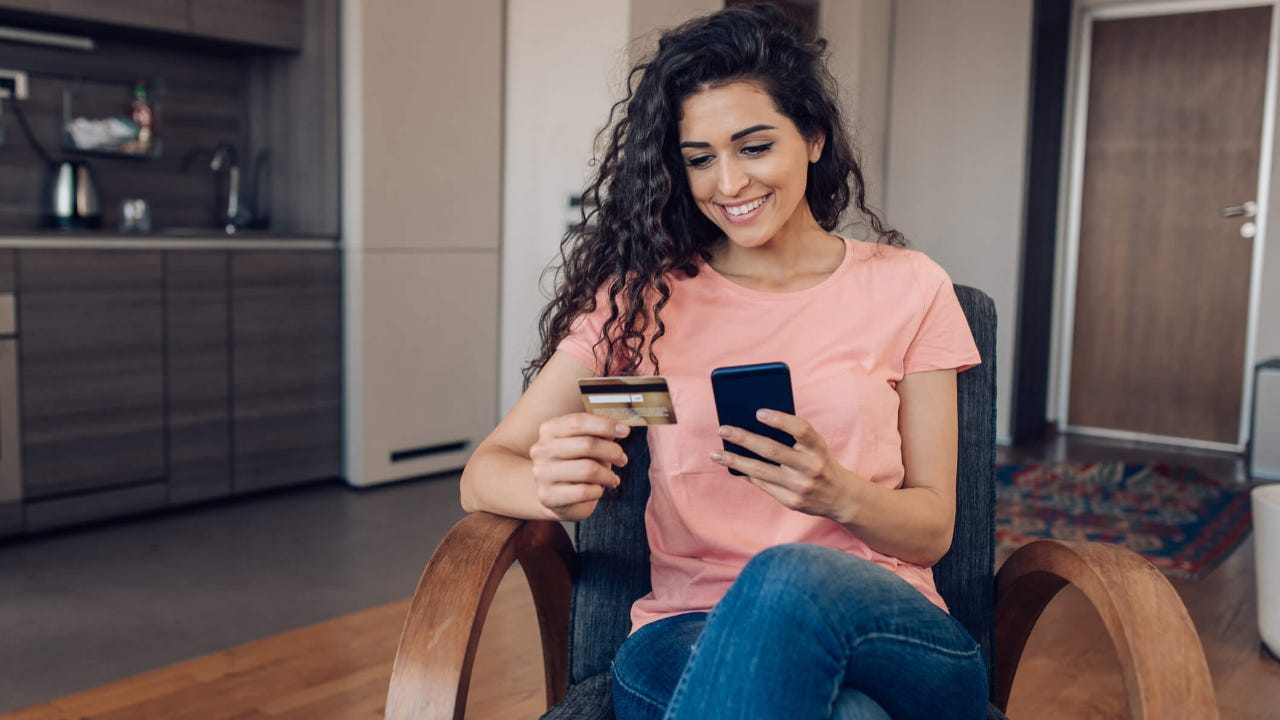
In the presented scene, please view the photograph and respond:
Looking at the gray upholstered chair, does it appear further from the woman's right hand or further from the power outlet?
the power outlet

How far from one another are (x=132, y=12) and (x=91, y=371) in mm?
1109

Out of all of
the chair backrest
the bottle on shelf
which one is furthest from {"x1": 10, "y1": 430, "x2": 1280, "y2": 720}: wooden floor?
the bottle on shelf

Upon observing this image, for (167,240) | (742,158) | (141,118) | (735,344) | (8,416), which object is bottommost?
(8,416)

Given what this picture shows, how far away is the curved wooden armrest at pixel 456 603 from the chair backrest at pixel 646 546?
6cm

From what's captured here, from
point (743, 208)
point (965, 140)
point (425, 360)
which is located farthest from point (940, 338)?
point (965, 140)

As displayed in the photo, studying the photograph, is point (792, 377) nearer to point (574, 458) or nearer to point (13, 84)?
point (574, 458)

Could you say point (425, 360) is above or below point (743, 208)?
below

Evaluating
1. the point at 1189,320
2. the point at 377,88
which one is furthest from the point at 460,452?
the point at 1189,320

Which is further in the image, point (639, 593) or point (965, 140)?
point (965, 140)

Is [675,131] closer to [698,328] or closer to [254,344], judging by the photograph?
[698,328]

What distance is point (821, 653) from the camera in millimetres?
1035

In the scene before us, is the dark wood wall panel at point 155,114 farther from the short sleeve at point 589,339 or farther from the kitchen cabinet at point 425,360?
the short sleeve at point 589,339

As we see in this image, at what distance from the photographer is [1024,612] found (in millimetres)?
1407

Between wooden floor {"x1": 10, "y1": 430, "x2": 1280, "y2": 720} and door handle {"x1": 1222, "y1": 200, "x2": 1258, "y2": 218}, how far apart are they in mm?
2874
